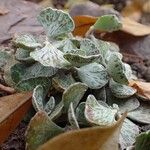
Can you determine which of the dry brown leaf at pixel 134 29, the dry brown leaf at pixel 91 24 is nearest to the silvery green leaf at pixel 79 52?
the dry brown leaf at pixel 91 24

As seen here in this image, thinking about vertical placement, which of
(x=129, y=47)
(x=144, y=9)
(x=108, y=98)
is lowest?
(x=144, y=9)

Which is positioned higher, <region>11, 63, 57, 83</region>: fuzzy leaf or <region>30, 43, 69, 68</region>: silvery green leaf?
<region>30, 43, 69, 68</region>: silvery green leaf

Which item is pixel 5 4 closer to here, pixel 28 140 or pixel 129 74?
pixel 129 74

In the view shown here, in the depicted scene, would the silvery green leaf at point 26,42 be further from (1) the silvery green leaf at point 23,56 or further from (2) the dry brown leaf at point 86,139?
(2) the dry brown leaf at point 86,139

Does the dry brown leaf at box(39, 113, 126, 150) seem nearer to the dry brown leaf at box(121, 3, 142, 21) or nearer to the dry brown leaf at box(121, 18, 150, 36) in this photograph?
the dry brown leaf at box(121, 18, 150, 36)

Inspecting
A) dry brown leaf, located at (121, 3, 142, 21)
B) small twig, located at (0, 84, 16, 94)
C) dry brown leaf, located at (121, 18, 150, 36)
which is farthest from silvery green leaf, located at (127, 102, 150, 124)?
dry brown leaf, located at (121, 3, 142, 21)

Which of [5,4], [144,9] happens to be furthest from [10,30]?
[144,9]
